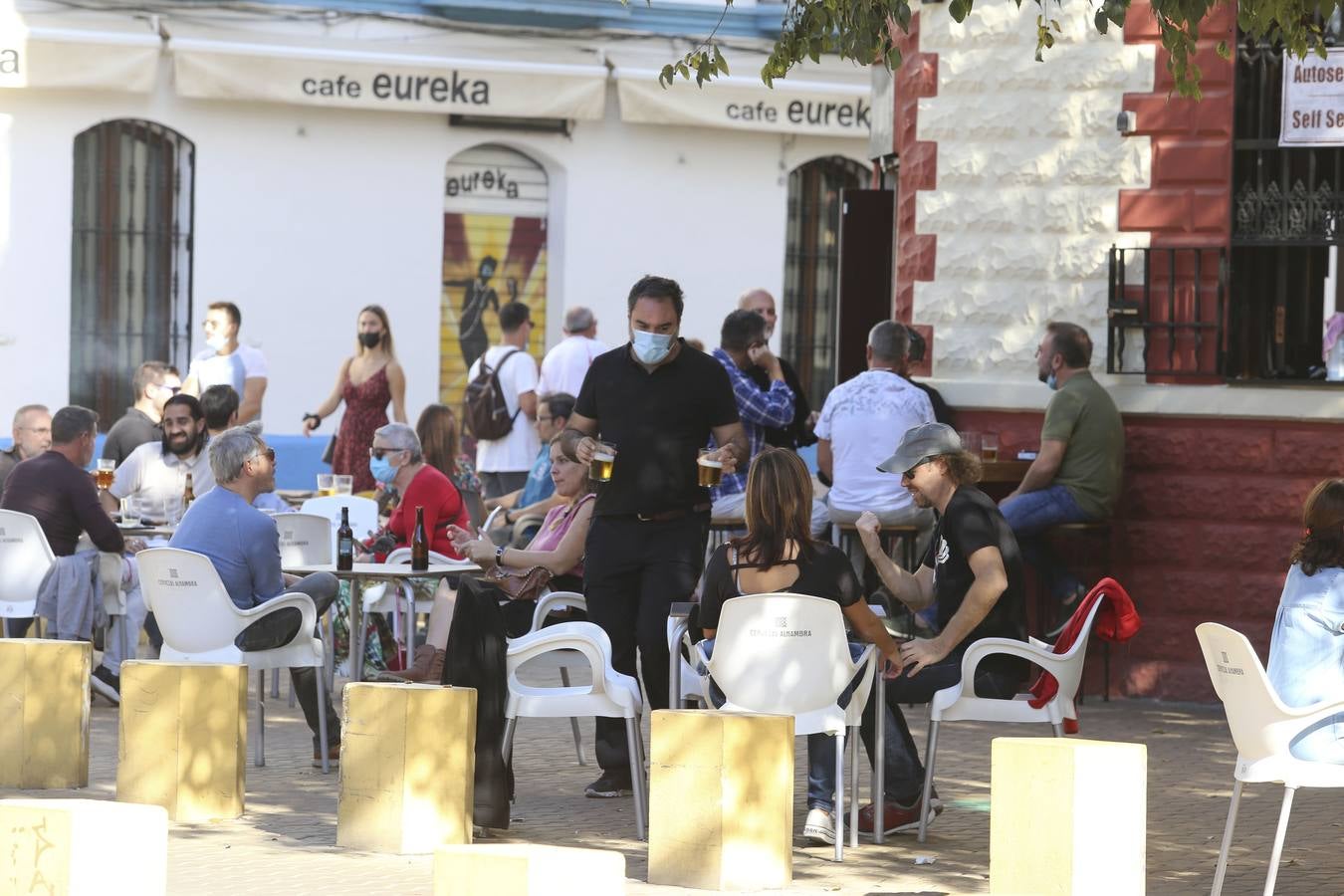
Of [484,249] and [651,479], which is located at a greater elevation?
[484,249]

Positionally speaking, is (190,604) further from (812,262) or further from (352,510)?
(812,262)

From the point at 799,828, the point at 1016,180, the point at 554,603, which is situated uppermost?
the point at 1016,180

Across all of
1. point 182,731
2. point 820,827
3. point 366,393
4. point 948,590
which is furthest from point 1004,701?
point 366,393

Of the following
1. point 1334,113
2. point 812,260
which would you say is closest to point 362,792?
point 1334,113

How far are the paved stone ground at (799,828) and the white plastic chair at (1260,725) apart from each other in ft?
2.04

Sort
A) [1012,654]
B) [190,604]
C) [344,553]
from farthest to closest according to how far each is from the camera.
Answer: [344,553] < [190,604] < [1012,654]

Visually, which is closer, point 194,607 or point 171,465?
point 194,607

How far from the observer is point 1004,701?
26.4ft

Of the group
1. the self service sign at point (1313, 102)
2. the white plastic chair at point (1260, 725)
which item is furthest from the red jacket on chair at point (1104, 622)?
the self service sign at point (1313, 102)

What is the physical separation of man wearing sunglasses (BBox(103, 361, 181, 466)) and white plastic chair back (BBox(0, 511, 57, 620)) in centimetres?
167

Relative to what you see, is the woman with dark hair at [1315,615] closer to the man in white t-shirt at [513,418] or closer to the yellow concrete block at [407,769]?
the yellow concrete block at [407,769]

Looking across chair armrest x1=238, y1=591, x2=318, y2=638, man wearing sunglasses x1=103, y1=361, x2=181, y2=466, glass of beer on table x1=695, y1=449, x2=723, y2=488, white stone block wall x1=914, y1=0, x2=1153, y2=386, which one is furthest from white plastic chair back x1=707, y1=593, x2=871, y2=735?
man wearing sunglasses x1=103, y1=361, x2=181, y2=466

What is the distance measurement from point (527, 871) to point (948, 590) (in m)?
3.23

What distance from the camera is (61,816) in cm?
554
